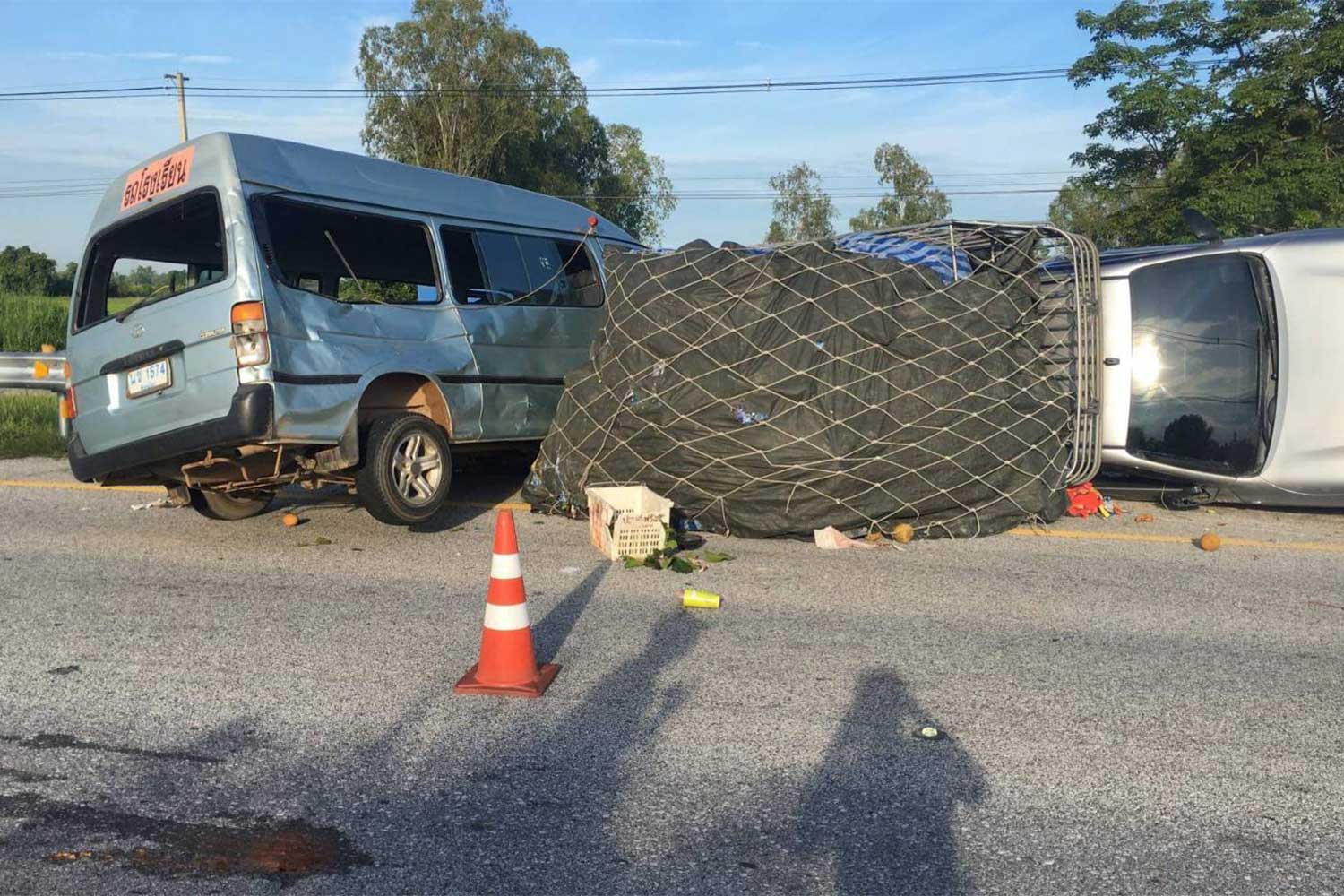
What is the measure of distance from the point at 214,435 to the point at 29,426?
7.86 m

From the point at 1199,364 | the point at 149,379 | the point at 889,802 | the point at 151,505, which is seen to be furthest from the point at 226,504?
the point at 1199,364

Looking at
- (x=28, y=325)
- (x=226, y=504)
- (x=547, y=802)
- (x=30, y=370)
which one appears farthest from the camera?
(x=28, y=325)

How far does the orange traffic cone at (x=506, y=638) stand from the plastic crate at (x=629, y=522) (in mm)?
1988

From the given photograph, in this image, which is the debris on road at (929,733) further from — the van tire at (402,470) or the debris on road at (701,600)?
the van tire at (402,470)

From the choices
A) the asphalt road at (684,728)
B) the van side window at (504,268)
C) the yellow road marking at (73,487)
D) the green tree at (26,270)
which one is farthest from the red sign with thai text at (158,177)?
the green tree at (26,270)

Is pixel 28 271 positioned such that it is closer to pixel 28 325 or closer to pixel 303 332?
pixel 28 325

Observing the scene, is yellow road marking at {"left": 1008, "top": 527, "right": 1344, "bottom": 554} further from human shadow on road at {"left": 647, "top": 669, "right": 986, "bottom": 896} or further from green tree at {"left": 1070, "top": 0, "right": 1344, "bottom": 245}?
green tree at {"left": 1070, "top": 0, "right": 1344, "bottom": 245}

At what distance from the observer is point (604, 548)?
243 inches

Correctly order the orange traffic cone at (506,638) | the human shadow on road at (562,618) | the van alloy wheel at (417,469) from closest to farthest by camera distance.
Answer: the orange traffic cone at (506,638), the human shadow on road at (562,618), the van alloy wheel at (417,469)

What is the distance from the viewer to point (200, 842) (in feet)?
9.49

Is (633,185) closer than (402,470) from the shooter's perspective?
No

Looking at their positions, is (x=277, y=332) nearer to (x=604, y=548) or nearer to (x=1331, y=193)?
(x=604, y=548)

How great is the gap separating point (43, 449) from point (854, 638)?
9.68 metres

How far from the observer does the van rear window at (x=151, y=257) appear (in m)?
6.11
